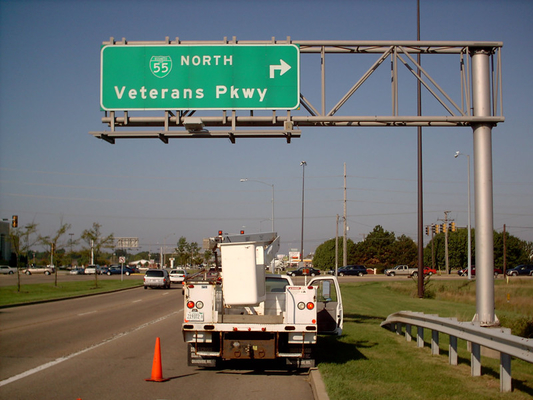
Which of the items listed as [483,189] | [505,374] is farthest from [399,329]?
[505,374]

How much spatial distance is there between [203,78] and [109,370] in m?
6.95

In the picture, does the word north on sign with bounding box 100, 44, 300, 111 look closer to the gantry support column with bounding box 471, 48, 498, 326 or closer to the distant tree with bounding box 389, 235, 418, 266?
the gantry support column with bounding box 471, 48, 498, 326

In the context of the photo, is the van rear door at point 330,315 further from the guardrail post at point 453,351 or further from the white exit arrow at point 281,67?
the white exit arrow at point 281,67

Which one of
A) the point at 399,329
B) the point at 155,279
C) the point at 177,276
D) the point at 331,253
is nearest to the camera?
the point at 399,329

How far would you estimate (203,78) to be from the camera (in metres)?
13.0

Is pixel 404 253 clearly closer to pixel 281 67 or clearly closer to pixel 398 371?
pixel 281 67

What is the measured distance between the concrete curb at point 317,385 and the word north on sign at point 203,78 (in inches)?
247

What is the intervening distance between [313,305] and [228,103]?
5568 millimetres

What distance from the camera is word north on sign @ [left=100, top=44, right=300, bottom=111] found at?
12.9m

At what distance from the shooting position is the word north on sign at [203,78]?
12.9 m

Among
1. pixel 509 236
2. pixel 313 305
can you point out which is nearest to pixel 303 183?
pixel 313 305

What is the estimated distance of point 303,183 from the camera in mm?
57469

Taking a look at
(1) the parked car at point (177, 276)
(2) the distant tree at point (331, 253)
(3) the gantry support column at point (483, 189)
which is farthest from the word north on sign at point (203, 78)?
(2) the distant tree at point (331, 253)

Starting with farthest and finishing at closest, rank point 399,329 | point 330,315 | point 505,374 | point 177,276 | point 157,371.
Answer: point 177,276
point 399,329
point 330,315
point 157,371
point 505,374
